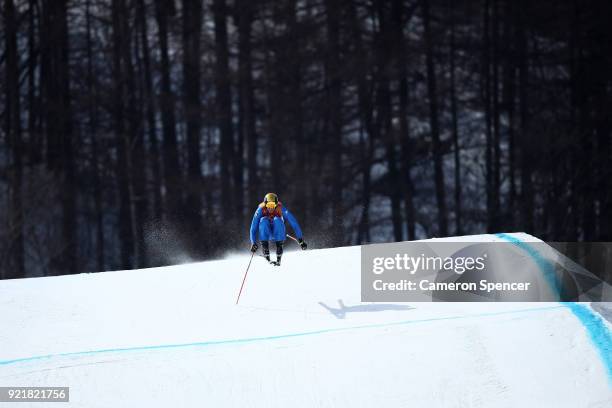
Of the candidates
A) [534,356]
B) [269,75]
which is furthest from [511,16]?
[534,356]

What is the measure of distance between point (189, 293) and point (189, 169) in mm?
14353

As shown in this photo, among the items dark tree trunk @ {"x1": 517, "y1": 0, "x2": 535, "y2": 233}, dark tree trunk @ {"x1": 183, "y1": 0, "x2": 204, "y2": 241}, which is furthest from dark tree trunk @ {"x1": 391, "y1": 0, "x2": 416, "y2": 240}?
dark tree trunk @ {"x1": 183, "y1": 0, "x2": 204, "y2": 241}

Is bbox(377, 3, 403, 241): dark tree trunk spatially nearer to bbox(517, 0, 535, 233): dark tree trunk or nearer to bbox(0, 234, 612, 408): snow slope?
bbox(517, 0, 535, 233): dark tree trunk

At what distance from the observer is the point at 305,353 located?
6625mm

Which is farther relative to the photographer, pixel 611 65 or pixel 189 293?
pixel 611 65

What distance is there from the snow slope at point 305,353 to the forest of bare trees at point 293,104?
40.0ft

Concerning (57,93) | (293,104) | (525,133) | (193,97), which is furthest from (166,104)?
(525,133)

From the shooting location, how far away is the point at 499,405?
5.76 m

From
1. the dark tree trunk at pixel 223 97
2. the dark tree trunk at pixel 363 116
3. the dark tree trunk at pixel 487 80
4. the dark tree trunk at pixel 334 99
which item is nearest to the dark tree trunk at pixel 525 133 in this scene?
the dark tree trunk at pixel 487 80

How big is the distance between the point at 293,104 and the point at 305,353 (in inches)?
628

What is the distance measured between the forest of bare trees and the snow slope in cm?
1218

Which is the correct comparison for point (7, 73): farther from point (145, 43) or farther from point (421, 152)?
point (421, 152)

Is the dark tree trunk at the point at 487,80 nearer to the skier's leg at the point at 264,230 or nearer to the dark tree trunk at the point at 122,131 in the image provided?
the dark tree trunk at the point at 122,131

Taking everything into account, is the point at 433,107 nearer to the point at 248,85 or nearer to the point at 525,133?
the point at 525,133
